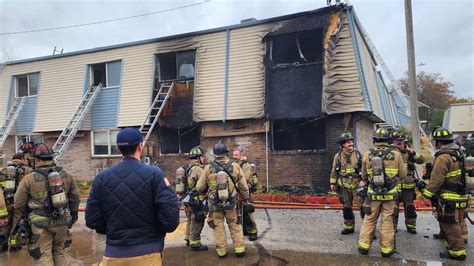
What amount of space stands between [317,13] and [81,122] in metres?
9.82

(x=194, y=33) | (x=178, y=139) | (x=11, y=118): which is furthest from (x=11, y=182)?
(x=11, y=118)

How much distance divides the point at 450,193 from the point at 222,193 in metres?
3.47

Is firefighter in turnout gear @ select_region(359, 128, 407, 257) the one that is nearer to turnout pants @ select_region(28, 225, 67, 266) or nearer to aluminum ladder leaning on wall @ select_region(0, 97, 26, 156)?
turnout pants @ select_region(28, 225, 67, 266)

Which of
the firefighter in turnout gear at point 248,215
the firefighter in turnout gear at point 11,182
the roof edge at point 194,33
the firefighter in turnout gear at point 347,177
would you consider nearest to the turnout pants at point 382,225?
the firefighter in turnout gear at point 347,177

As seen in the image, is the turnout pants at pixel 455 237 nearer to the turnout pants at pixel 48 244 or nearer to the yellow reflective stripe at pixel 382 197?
the yellow reflective stripe at pixel 382 197

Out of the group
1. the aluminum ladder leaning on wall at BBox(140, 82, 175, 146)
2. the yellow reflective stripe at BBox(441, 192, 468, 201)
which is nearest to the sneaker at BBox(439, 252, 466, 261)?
the yellow reflective stripe at BBox(441, 192, 468, 201)

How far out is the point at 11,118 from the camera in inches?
661

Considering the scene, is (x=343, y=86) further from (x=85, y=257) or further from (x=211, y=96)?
(x=85, y=257)

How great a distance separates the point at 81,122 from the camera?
1464cm

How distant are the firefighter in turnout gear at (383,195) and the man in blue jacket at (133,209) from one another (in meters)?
3.74

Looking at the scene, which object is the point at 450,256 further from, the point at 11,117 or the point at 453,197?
the point at 11,117

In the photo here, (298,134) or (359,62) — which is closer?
(359,62)

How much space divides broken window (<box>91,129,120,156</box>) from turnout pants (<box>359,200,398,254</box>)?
448 inches

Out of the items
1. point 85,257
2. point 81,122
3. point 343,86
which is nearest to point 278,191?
point 343,86
